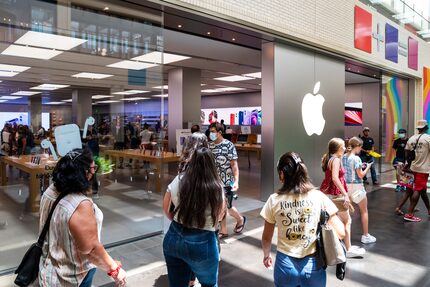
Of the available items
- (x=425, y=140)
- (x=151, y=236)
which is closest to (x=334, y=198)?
(x=151, y=236)

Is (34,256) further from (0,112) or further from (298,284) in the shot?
(0,112)

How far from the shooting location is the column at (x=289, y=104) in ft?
22.1

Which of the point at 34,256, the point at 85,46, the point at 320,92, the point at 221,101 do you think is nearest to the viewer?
the point at 34,256

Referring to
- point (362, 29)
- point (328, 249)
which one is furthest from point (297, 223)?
point (362, 29)

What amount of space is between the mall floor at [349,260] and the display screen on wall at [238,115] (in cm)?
1391

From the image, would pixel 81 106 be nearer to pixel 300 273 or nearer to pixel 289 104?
pixel 300 273

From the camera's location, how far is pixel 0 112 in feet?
13.3

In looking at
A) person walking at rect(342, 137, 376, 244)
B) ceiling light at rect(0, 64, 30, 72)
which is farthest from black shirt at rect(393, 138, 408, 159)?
ceiling light at rect(0, 64, 30, 72)

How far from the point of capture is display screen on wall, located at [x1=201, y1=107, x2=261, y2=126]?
19.7 m

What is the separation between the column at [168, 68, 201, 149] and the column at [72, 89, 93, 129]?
628 centimetres

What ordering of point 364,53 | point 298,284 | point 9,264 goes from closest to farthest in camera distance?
point 298,284 < point 9,264 < point 364,53

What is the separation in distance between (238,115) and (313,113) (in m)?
12.9

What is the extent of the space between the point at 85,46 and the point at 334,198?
151 inches

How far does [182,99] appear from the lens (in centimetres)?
Answer: 1120
